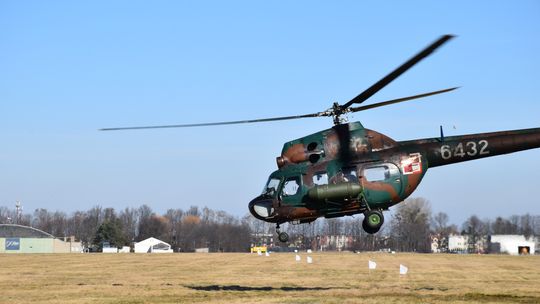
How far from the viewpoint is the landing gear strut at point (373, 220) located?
25219 mm

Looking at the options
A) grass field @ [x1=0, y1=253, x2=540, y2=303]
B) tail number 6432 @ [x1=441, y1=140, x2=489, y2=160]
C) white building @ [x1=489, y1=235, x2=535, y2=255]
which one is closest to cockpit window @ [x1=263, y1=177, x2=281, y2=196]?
tail number 6432 @ [x1=441, y1=140, x2=489, y2=160]

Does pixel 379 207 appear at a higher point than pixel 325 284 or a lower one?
higher

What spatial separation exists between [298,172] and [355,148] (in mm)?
2103

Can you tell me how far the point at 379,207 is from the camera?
25.5 meters

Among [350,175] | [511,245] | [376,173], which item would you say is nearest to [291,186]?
[350,175]

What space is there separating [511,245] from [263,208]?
431ft

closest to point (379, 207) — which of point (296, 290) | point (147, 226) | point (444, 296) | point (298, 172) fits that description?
point (298, 172)

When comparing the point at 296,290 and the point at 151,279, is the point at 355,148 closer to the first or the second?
the point at 296,290

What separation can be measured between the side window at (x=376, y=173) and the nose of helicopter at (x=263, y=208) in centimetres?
345

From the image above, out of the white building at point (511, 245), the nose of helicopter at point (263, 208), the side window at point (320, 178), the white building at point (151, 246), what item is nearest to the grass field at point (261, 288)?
the nose of helicopter at point (263, 208)

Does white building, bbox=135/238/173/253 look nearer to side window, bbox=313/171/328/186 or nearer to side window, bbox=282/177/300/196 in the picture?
side window, bbox=282/177/300/196

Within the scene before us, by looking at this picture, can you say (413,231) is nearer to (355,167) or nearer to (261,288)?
(261,288)

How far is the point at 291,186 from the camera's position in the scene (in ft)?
84.4

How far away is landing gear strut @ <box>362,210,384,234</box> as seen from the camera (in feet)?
82.7
